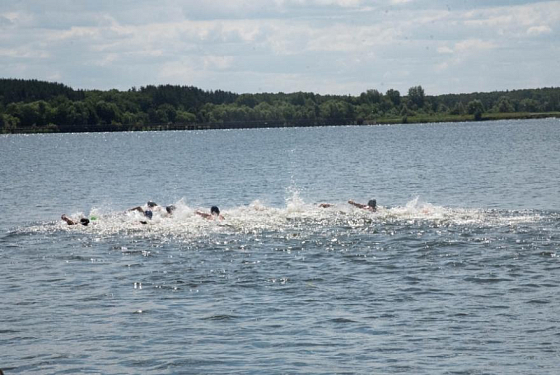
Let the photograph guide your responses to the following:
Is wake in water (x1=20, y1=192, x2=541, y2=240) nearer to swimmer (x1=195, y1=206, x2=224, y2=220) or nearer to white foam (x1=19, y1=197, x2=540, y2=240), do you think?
white foam (x1=19, y1=197, x2=540, y2=240)

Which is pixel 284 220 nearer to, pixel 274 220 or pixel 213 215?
pixel 274 220

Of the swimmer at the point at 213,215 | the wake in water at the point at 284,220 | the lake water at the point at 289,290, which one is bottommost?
the lake water at the point at 289,290

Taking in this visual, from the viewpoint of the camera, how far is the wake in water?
131ft

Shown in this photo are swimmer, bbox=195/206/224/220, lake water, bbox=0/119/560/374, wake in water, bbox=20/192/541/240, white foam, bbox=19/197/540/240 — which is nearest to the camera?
lake water, bbox=0/119/560/374

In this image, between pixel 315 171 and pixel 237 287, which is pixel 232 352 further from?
pixel 315 171

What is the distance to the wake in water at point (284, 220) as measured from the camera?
131 feet

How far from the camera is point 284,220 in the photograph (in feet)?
140

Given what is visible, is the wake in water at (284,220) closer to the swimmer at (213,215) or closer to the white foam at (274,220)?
the white foam at (274,220)

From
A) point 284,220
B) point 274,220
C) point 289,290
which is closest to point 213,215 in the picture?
point 274,220

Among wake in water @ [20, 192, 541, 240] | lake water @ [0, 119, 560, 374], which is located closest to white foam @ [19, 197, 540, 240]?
wake in water @ [20, 192, 541, 240]

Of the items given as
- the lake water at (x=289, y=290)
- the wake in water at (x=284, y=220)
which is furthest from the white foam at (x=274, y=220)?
the lake water at (x=289, y=290)

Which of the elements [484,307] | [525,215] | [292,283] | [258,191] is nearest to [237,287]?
[292,283]

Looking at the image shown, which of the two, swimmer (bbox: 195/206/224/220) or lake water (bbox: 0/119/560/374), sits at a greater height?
swimmer (bbox: 195/206/224/220)

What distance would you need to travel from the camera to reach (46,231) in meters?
42.1
